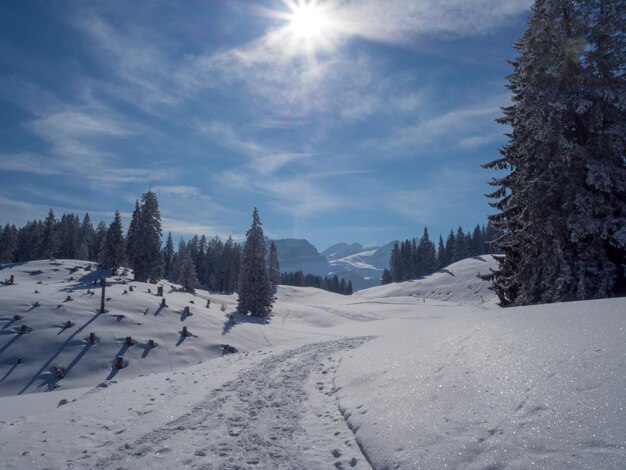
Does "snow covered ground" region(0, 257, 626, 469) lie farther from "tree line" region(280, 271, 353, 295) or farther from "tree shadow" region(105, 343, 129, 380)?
"tree line" region(280, 271, 353, 295)

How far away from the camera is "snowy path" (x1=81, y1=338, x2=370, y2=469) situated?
Result: 602 cm

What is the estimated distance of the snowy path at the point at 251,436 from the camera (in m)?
6.02

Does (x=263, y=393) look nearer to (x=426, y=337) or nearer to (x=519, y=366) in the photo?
(x=426, y=337)

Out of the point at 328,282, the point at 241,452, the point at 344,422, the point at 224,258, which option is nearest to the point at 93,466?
the point at 241,452

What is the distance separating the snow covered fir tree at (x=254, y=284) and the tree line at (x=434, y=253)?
7156cm

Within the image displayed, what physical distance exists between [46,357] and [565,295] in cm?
2416

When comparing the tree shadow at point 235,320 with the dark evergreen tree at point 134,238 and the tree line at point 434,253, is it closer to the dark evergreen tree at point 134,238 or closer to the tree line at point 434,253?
the dark evergreen tree at point 134,238

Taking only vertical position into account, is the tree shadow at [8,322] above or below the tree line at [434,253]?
below

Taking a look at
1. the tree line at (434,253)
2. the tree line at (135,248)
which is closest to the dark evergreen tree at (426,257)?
the tree line at (434,253)

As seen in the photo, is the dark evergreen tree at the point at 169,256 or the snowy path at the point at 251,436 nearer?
the snowy path at the point at 251,436

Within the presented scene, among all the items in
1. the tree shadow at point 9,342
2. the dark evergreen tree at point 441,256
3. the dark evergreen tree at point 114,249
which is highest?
the dark evergreen tree at point 441,256

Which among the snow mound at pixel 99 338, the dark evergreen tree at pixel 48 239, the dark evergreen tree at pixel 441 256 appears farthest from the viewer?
the dark evergreen tree at pixel 441 256

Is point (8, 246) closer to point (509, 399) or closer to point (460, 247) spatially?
point (509, 399)

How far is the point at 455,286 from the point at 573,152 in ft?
231
